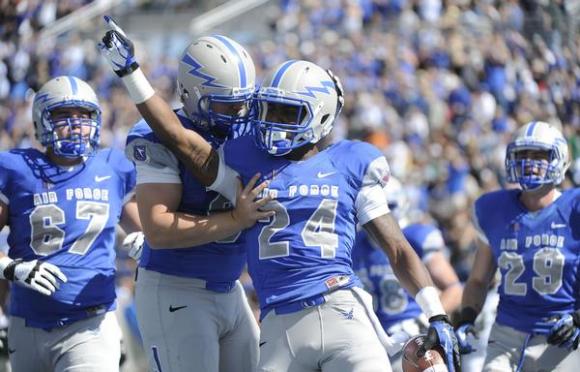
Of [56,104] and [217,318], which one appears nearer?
[217,318]

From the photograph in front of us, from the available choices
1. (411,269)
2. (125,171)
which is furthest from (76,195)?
(411,269)

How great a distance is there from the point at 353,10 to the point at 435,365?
12.9 meters

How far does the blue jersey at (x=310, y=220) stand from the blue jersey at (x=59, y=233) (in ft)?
3.81

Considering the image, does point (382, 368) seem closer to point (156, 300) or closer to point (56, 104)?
point (156, 300)

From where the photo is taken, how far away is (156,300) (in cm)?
471

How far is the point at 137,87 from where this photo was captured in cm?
449

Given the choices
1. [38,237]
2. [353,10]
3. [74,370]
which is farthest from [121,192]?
[353,10]

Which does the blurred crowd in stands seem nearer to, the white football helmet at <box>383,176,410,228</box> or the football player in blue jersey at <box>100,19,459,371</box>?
the white football helmet at <box>383,176,410,228</box>

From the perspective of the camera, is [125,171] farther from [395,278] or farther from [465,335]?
[465,335]

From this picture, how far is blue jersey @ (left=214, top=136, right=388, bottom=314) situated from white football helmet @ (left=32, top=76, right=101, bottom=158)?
47.6 inches

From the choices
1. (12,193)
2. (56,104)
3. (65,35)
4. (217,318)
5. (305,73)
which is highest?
(305,73)

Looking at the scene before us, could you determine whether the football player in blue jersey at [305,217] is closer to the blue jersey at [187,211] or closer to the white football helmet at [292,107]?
the white football helmet at [292,107]

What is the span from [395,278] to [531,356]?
1.05 m

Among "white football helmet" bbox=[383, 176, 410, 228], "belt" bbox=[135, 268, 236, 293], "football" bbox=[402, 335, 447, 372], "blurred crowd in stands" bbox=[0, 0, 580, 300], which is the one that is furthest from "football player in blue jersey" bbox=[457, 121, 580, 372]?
"blurred crowd in stands" bbox=[0, 0, 580, 300]
